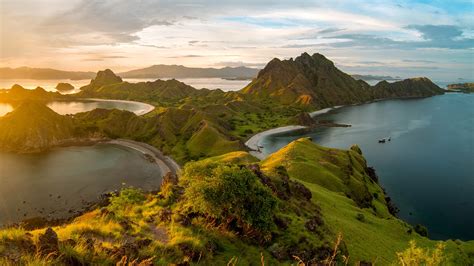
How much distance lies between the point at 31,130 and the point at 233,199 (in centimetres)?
17342

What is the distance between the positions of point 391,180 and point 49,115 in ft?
560

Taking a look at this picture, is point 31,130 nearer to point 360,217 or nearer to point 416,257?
point 360,217

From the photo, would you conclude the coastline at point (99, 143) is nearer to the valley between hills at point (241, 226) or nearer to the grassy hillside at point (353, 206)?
the valley between hills at point (241, 226)

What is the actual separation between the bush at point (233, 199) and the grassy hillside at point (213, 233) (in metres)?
0.09

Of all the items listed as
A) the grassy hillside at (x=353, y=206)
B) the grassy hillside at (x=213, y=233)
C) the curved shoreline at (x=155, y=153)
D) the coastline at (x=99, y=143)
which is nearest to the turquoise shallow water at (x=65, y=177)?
the coastline at (x=99, y=143)

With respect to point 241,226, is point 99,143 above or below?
below

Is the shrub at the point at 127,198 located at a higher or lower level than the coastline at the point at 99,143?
higher

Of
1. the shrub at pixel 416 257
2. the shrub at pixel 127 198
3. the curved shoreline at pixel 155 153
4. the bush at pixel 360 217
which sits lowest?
the curved shoreline at pixel 155 153

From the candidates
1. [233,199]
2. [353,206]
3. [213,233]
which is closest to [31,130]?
[353,206]

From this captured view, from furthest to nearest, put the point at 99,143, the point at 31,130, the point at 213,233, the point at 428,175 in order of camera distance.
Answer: the point at 99,143, the point at 31,130, the point at 428,175, the point at 213,233

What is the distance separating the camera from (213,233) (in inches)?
1009

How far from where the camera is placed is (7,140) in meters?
164

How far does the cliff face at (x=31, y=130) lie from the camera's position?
163000mm

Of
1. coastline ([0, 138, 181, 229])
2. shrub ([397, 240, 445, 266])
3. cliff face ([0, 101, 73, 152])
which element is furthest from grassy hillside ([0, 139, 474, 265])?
cliff face ([0, 101, 73, 152])
